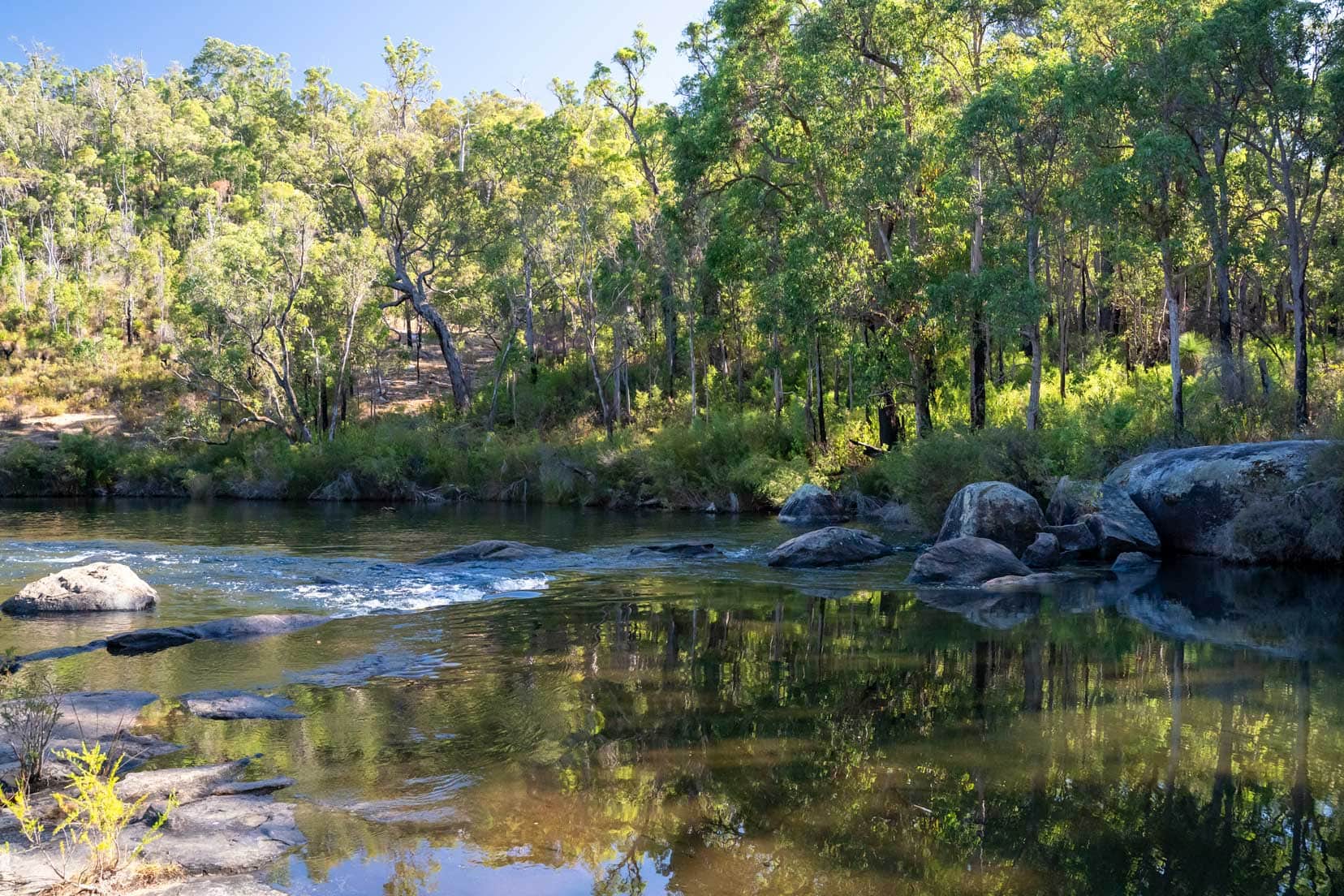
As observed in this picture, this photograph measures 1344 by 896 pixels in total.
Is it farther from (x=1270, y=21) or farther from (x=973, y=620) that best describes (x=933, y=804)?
(x=1270, y=21)

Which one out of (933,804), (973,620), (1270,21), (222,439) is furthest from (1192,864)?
(222,439)

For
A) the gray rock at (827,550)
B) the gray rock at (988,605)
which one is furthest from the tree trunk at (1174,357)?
the gray rock at (988,605)

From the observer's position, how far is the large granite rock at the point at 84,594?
14.4 meters

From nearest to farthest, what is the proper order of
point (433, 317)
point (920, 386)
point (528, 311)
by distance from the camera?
point (920, 386)
point (528, 311)
point (433, 317)

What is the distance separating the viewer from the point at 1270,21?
21000 mm

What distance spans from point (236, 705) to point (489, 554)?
11.1 metres

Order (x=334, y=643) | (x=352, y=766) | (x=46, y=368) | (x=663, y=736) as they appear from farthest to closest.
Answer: (x=46, y=368), (x=334, y=643), (x=663, y=736), (x=352, y=766)

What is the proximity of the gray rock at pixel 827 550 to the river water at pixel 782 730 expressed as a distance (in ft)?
5.13

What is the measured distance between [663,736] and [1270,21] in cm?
2037

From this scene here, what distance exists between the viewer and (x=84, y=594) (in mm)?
14633

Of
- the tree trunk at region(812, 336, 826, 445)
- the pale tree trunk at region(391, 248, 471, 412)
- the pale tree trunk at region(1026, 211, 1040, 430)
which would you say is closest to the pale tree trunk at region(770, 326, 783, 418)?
the tree trunk at region(812, 336, 826, 445)

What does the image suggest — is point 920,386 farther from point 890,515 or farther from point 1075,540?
point 1075,540

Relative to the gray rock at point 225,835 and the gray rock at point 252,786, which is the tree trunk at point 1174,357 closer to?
the gray rock at point 252,786

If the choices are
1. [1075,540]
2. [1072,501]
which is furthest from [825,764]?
[1072,501]
